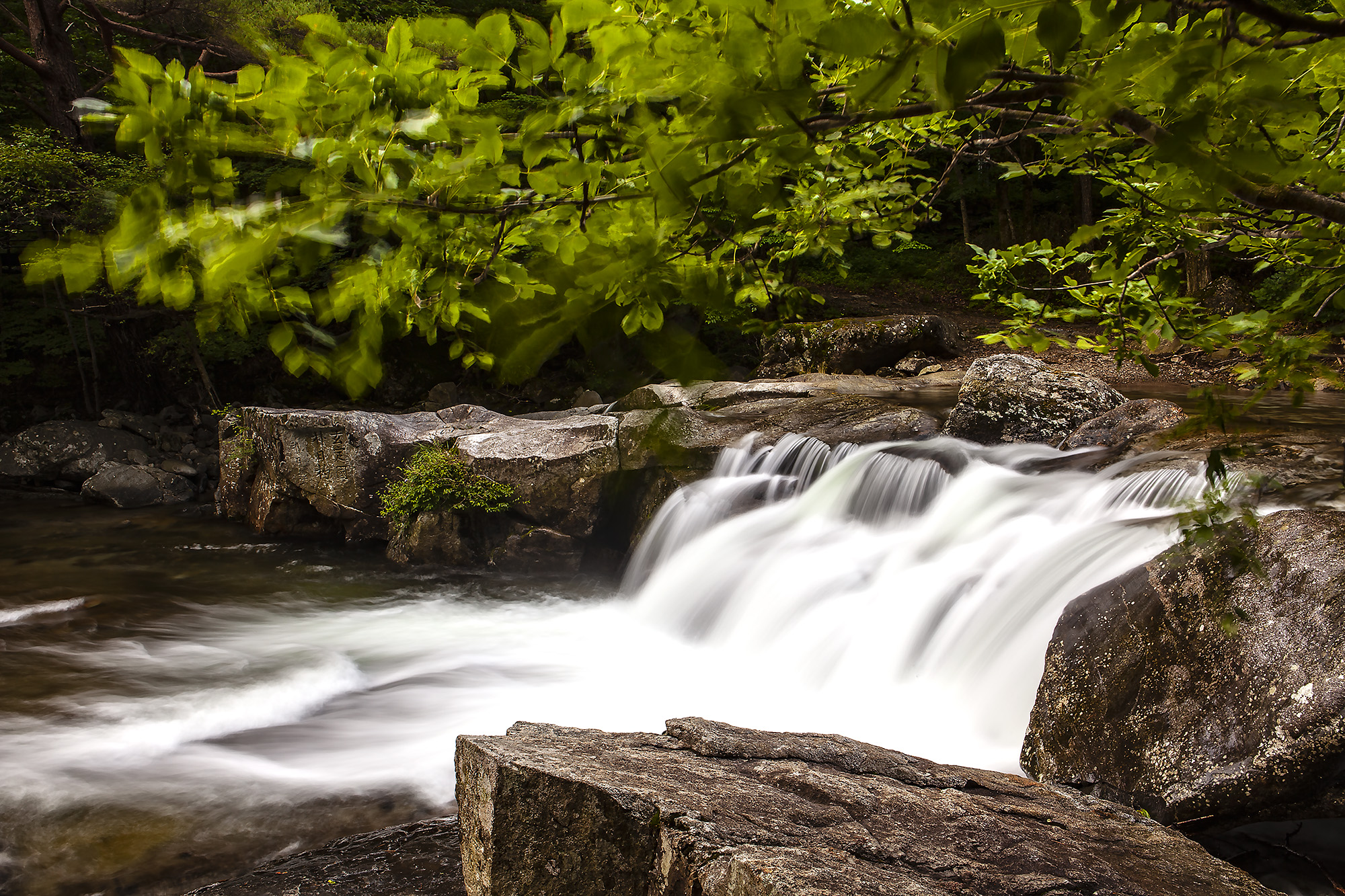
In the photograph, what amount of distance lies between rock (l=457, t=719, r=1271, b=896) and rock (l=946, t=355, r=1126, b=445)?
240 inches

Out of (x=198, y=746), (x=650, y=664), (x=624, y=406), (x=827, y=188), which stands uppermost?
(x=624, y=406)

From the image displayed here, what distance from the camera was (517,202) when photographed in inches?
52.6

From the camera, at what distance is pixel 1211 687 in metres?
3.62

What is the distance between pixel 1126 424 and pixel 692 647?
15.5 feet

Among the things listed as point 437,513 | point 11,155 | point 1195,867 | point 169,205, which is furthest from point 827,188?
point 11,155

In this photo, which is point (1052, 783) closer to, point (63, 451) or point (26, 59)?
point (63, 451)

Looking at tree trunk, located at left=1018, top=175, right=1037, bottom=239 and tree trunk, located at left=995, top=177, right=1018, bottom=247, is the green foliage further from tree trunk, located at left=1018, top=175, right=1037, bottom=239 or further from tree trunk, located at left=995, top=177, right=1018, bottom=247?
tree trunk, located at left=1018, top=175, right=1037, bottom=239

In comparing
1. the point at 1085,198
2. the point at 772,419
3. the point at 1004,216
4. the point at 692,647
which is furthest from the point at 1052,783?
the point at 1004,216

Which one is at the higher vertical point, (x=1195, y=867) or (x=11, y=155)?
(x=11, y=155)

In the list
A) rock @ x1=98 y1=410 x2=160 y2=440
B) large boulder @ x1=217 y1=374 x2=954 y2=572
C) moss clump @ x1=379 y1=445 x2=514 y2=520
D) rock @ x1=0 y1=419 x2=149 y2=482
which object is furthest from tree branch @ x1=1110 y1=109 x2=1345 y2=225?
rock @ x1=98 y1=410 x2=160 y2=440

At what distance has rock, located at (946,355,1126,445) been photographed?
28.4 ft

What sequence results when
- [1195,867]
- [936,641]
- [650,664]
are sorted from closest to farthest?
[1195,867]
[936,641]
[650,664]

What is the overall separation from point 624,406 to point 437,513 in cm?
280

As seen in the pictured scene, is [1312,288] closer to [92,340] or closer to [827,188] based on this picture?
[827,188]
